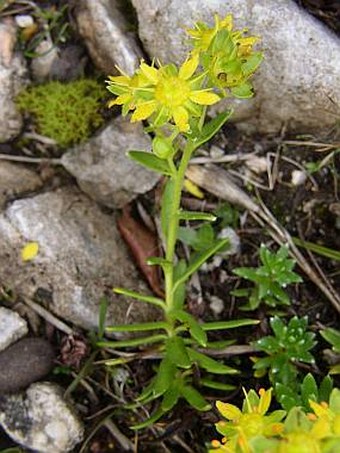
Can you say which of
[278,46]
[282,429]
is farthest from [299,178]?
[282,429]

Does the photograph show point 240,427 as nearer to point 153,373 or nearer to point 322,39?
point 153,373

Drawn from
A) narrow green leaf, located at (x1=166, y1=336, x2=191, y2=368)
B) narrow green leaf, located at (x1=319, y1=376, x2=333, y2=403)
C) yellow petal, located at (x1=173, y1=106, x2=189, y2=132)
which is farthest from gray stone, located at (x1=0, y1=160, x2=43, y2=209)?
narrow green leaf, located at (x1=319, y1=376, x2=333, y2=403)

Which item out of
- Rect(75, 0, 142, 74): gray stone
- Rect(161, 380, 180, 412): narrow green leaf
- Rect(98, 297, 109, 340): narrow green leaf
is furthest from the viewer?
Rect(75, 0, 142, 74): gray stone

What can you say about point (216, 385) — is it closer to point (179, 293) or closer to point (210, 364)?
point (210, 364)

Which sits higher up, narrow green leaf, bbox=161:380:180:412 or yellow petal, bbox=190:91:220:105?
yellow petal, bbox=190:91:220:105

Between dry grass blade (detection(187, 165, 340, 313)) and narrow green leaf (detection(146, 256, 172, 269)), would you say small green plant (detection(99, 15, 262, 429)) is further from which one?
dry grass blade (detection(187, 165, 340, 313))

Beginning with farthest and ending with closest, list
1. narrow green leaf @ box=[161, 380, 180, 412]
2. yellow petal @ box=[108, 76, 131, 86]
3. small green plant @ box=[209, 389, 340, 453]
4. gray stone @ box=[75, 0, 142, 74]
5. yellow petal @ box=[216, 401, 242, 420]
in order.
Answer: gray stone @ box=[75, 0, 142, 74] < narrow green leaf @ box=[161, 380, 180, 412] < yellow petal @ box=[108, 76, 131, 86] < yellow petal @ box=[216, 401, 242, 420] < small green plant @ box=[209, 389, 340, 453]

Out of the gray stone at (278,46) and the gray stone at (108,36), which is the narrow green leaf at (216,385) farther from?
the gray stone at (108,36)
